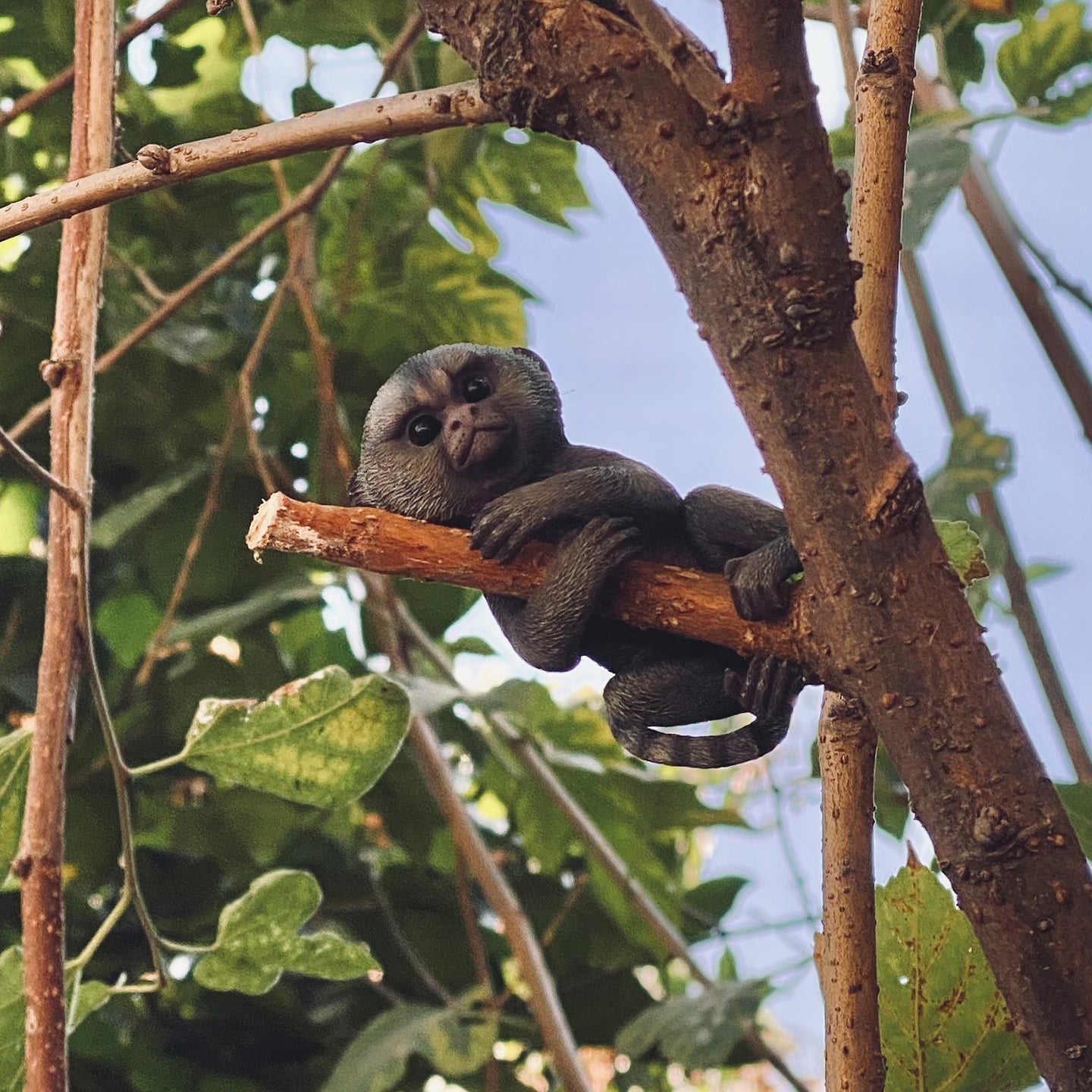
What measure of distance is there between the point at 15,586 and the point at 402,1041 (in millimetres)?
791

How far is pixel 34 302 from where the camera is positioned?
5.31 ft

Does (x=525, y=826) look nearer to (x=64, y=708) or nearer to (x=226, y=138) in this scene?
(x=64, y=708)

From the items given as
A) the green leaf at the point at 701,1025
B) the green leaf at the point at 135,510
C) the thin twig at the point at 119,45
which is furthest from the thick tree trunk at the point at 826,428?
the green leaf at the point at 135,510

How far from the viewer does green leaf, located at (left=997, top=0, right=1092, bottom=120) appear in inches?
56.9

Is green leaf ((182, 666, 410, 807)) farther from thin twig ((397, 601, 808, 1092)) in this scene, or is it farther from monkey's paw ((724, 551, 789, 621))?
thin twig ((397, 601, 808, 1092))

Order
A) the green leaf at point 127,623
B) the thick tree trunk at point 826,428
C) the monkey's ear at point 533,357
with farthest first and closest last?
1. the green leaf at point 127,623
2. the monkey's ear at point 533,357
3. the thick tree trunk at point 826,428

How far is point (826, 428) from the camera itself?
1.95 feet

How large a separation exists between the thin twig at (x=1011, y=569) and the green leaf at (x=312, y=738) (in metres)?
0.61

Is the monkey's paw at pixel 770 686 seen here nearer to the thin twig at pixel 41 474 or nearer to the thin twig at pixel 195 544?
the thin twig at pixel 41 474

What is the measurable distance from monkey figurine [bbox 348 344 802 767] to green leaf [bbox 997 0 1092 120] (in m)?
0.87

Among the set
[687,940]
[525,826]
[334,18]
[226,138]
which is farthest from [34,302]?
[687,940]

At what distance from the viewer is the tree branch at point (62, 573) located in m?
0.78

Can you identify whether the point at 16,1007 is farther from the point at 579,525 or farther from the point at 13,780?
the point at 579,525

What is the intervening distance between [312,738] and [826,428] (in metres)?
0.48
